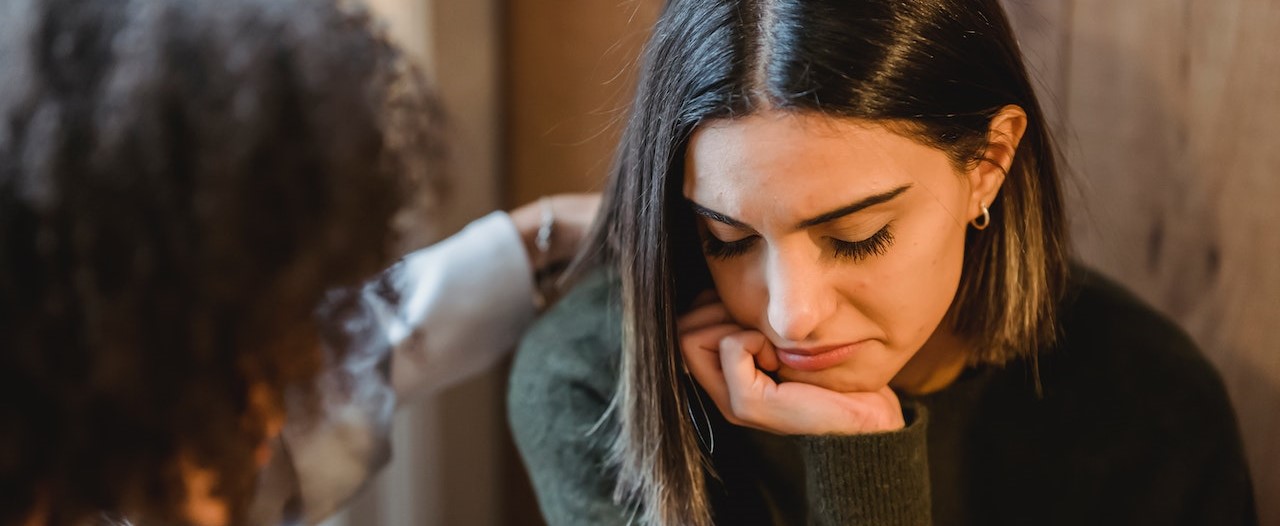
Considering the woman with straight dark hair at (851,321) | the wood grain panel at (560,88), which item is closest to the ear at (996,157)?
the woman with straight dark hair at (851,321)

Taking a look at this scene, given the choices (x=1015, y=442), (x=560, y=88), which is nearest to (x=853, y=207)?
(x=1015, y=442)

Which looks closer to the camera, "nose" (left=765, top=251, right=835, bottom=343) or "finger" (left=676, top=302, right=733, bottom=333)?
"nose" (left=765, top=251, right=835, bottom=343)

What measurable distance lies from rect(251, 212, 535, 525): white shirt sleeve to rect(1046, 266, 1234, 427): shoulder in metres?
0.52

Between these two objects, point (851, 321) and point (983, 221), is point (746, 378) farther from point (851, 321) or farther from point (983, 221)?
point (983, 221)

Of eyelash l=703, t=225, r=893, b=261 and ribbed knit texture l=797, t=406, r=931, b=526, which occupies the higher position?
eyelash l=703, t=225, r=893, b=261

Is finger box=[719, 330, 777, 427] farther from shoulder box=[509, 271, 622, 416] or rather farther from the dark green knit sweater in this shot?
shoulder box=[509, 271, 622, 416]

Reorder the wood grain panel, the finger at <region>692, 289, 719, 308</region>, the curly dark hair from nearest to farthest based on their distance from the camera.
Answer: the curly dark hair
the finger at <region>692, 289, 719, 308</region>
the wood grain panel

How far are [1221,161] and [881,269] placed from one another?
410 millimetres

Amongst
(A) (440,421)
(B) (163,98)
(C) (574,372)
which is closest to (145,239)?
(B) (163,98)

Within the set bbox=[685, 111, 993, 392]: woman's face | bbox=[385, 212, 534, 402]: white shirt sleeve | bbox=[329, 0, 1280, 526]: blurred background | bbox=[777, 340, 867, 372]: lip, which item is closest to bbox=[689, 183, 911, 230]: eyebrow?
bbox=[685, 111, 993, 392]: woman's face

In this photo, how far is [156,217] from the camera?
2.02 ft

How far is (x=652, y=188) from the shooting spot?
835mm

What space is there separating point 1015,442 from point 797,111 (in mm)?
415

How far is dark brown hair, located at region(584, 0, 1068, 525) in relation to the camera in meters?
0.75
